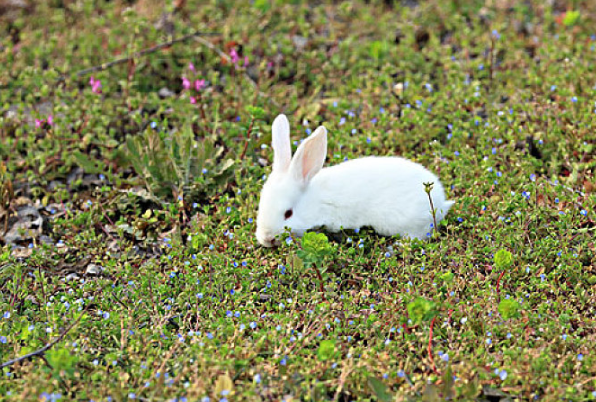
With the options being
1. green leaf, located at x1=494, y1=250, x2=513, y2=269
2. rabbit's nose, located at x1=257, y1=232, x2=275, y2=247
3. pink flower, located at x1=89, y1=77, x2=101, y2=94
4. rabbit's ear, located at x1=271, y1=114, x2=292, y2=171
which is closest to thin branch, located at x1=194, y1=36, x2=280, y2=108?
pink flower, located at x1=89, y1=77, x2=101, y2=94

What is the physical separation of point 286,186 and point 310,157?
0.87 feet

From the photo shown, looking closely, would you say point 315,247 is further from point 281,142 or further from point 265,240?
point 281,142

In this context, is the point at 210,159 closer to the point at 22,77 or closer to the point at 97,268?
the point at 97,268

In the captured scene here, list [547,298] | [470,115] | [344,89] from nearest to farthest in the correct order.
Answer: [547,298], [470,115], [344,89]

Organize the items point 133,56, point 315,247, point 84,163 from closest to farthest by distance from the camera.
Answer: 1. point 315,247
2. point 84,163
3. point 133,56

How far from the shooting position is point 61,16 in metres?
7.88

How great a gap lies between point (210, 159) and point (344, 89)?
1.70 m

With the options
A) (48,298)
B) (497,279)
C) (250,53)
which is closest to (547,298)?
(497,279)

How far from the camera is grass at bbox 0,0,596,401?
3.97m

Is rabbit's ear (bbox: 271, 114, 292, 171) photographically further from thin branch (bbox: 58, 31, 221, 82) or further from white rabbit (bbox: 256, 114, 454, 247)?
thin branch (bbox: 58, 31, 221, 82)

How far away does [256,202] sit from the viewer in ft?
18.2

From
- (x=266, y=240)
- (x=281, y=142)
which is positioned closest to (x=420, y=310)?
(x=266, y=240)

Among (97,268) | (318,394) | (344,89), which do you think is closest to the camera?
(318,394)

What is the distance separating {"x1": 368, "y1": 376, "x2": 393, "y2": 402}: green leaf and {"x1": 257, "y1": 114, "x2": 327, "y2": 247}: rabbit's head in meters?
1.41
